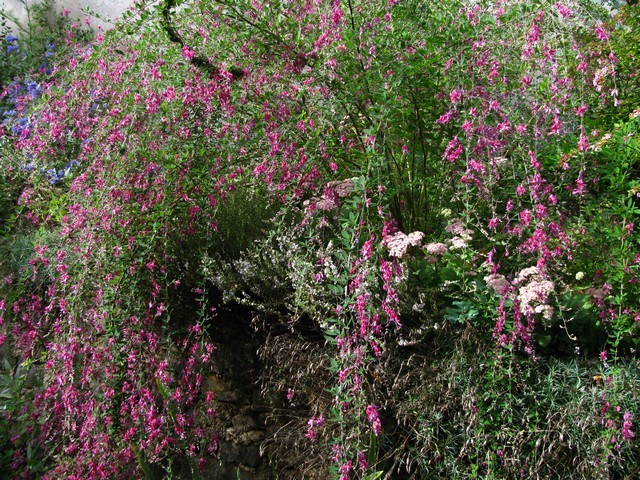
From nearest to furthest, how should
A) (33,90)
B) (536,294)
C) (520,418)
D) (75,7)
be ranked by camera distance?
(536,294) < (520,418) < (33,90) < (75,7)

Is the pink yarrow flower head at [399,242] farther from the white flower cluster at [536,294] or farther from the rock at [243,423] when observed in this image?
the rock at [243,423]

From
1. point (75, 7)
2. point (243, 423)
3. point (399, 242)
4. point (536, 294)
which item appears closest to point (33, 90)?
point (75, 7)

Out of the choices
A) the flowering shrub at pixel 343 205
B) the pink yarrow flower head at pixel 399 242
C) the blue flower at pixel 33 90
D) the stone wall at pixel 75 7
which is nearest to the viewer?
the pink yarrow flower head at pixel 399 242

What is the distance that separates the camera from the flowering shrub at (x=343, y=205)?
231 centimetres

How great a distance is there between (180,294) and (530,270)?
164 centimetres

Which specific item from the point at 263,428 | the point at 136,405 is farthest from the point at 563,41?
the point at 136,405

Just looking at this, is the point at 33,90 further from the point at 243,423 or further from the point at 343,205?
the point at 243,423

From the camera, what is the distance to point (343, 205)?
275cm

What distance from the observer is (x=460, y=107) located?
272 centimetres

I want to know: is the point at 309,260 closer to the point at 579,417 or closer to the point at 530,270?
the point at 530,270

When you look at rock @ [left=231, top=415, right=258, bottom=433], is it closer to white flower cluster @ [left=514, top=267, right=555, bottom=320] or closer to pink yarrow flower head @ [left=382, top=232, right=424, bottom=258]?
pink yarrow flower head @ [left=382, top=232, right=424, bottom=258]

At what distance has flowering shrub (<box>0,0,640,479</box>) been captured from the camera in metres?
2.31

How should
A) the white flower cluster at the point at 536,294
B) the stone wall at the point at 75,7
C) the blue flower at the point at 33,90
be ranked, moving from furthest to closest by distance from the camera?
the stone wall at the point at 75,7 → the blue flower at the point at 33,90 → the white flower cluster at the point at 536,294

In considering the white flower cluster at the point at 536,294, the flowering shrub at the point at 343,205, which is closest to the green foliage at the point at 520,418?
the flowering shrub at the point at 343,205
